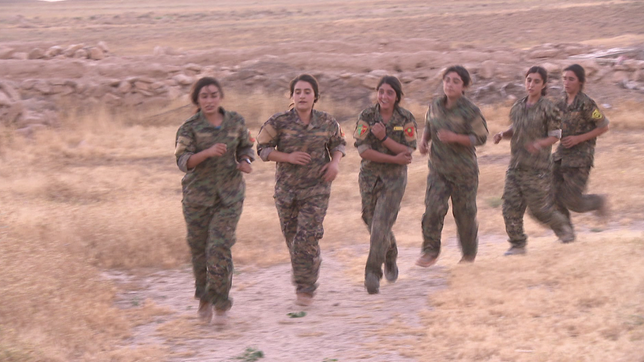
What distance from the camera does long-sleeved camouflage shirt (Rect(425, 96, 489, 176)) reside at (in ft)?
19.5

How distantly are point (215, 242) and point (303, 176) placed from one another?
0.85m

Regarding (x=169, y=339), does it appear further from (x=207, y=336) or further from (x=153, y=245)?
(x=153, y=245)

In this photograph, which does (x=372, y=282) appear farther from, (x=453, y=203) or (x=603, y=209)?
(x=603, y=209)

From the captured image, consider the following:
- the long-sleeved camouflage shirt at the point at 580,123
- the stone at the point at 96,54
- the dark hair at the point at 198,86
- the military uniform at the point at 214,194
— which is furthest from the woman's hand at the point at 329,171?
the stone at the point at 96,54

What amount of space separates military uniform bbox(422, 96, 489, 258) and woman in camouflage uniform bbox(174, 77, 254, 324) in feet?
5.66

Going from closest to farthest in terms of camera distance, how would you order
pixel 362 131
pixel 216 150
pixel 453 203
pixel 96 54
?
pixel 216 150 < pixel 362 131 < pixel 453 203 < pixel 96 54

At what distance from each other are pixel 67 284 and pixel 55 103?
41.5ft

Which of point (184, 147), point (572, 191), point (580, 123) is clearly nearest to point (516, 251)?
point (572, 191)

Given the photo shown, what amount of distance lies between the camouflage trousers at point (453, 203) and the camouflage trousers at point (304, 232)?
1084 mm

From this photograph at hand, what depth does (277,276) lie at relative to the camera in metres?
6.91

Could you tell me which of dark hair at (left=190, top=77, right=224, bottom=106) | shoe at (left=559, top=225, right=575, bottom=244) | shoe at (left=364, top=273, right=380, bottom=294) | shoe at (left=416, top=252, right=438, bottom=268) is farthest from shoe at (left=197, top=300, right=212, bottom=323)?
shoe at (left=559, top=225, right=575, bottom=244)

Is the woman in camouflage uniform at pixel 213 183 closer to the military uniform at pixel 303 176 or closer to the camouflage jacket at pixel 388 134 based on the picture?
the military uniform at pixel 303 176

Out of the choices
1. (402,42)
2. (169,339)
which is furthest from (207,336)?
(402,42)

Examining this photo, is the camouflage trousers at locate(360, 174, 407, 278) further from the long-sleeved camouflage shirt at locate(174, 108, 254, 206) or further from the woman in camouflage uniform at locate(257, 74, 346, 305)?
the long-sleeved camouflage shirt at locate(174, 108, 254, 206)
